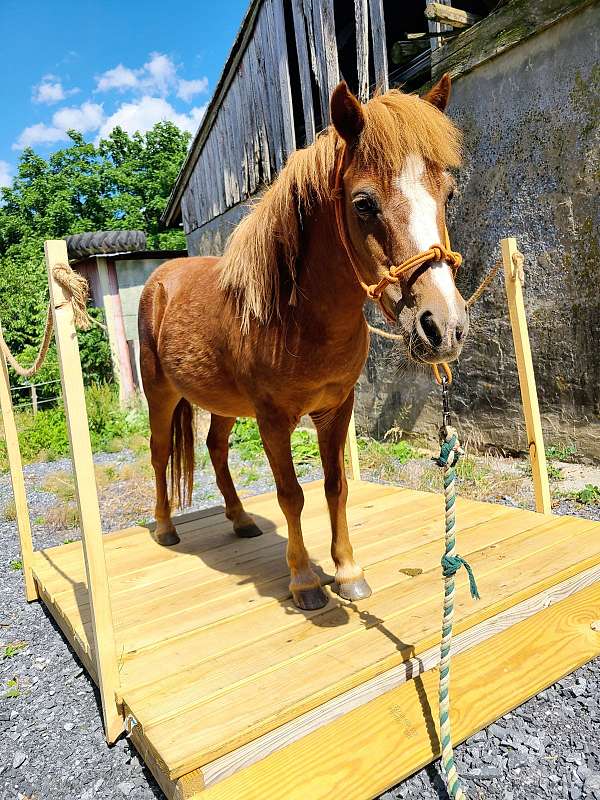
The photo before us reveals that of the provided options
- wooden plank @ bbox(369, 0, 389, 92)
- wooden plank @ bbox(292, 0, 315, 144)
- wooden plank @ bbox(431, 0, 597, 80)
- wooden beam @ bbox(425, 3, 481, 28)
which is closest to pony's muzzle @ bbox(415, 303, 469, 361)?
wooden plank @ bbox(431, 0, 597, 80)

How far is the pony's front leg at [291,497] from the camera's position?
87.1 inches

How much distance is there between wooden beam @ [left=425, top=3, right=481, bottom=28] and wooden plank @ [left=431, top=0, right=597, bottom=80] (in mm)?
110

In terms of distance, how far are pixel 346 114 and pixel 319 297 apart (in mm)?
614

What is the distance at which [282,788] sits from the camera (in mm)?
1559

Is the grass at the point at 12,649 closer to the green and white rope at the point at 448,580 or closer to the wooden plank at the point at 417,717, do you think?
the wooden plank at the point at 417,717

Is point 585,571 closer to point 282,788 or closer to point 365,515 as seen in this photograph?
point 365,515

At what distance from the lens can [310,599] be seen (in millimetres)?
2295

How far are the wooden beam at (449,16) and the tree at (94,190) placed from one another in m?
19.7

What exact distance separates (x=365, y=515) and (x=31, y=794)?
211 cm

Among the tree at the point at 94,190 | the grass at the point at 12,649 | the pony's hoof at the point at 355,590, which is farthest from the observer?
the tree at the point at 94,190

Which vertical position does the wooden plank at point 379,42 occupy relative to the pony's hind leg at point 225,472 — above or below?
above

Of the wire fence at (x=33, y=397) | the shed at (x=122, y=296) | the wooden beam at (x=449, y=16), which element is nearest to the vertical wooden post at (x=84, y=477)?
the wooden beam at (x=449, y=16)

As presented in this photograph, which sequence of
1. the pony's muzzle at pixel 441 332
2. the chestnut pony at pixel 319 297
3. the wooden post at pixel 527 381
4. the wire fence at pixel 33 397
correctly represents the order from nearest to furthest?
the pony's muzzle at pixel 441 332 < the chestnut pony at pixel 319 297 < the wooden post at pixel 527 381 < the wire fence at pixel 33 397

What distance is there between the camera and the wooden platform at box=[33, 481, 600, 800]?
5.24 feet
